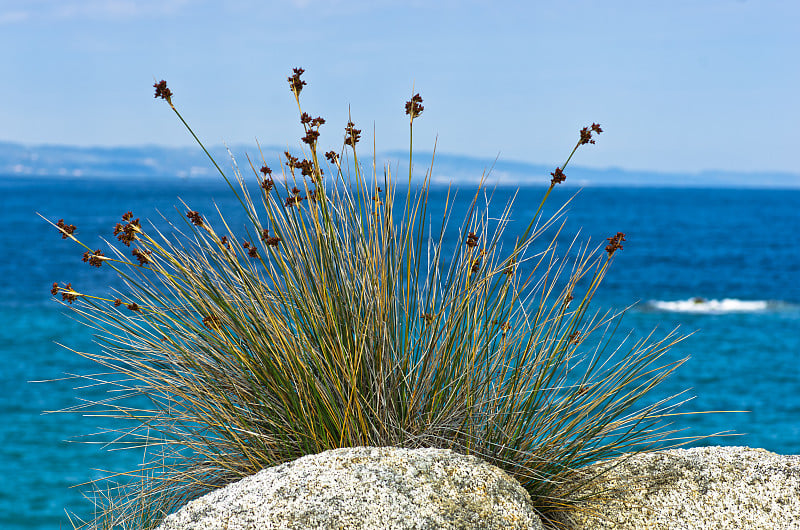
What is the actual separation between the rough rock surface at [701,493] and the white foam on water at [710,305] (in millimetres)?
16694

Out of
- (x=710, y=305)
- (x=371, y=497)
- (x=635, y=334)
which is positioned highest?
(x=371, y=497)

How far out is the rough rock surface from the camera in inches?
111

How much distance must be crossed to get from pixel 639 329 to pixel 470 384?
13.5 m

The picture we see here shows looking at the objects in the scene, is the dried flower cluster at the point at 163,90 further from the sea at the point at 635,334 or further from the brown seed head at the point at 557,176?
the brown seed head at the point at 557,176

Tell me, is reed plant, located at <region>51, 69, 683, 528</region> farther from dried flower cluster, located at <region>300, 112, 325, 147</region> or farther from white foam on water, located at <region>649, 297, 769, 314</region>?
white foam on water, located at <region>649, 297, 769, 314</region>

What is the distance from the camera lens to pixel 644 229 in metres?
52.8

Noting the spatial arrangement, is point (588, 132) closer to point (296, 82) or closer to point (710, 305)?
point (296, 82)

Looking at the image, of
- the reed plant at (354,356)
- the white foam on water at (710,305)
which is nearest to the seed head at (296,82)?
the reed plant at (354,356)

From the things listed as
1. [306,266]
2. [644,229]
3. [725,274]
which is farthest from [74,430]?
[644,229]

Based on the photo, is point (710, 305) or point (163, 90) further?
point (710, 305)

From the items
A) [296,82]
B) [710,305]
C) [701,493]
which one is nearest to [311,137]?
[296,82]

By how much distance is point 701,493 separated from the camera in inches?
116

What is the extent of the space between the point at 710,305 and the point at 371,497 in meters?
19.9

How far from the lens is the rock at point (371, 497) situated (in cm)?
223
